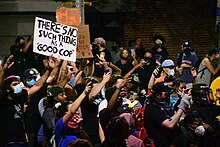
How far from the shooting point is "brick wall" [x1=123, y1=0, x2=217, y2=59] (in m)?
19.2

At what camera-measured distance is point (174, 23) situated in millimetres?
19641

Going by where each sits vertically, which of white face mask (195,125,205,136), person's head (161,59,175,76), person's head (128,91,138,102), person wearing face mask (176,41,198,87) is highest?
white face mask (195,125,205,136)

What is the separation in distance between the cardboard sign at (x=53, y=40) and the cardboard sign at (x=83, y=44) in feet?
2.81

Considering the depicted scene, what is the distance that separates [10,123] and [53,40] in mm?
2245

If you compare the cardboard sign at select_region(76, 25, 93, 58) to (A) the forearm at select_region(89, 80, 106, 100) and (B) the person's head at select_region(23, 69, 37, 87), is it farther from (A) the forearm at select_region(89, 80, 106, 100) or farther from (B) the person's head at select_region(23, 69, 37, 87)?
(A) the forearm at select_region(89, 80, 106, 100)

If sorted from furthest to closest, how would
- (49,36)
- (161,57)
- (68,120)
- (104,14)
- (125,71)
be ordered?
(104,14) < (161,57) < (125,71) < (49,36) < (68,120)

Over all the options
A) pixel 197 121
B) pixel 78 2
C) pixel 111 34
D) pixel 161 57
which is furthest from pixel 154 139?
pixel 111 34

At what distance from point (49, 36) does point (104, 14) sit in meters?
9.42

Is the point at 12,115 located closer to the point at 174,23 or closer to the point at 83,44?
the point at 83,44

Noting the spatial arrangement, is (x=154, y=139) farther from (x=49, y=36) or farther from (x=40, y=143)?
(x=49, y=36)

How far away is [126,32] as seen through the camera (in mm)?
19016

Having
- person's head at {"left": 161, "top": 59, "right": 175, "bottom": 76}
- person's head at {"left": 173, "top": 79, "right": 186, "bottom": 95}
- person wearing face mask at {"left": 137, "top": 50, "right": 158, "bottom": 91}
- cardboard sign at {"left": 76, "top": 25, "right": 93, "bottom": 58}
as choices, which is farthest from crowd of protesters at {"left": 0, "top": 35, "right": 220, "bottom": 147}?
person wearing face mask at {"left": 137, "top": 50, "right": 158, "bottom": 91}

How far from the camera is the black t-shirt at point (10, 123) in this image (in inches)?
287

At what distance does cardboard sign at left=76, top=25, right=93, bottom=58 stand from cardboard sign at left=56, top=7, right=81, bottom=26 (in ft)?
0.78
